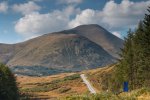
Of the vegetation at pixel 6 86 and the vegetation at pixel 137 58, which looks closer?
the vegetation at pixel 137 58

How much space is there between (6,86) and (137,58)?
34.2 metres

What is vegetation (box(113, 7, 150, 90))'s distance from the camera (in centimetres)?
6009

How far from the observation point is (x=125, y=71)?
2906 inches

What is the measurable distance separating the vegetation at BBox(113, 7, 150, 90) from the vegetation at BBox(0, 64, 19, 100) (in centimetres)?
2609

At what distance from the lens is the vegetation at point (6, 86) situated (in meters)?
83.6

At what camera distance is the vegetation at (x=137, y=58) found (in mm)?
60091

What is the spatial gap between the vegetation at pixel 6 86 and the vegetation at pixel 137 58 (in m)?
26.1

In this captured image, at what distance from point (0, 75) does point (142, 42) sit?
4045cm

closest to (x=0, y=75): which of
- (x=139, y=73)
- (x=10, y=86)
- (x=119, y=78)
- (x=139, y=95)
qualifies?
(x=10, y=86)

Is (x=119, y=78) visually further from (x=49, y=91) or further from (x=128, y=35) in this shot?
(x=49, y=91)

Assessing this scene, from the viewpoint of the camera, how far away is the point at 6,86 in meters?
87.1

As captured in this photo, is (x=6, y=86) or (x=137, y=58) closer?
(x=137, y=58)

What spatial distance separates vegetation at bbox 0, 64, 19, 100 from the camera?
83625mm

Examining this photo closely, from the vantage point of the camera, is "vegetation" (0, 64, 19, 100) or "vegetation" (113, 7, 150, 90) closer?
"vegetation" (113, 7, 150, 90)
